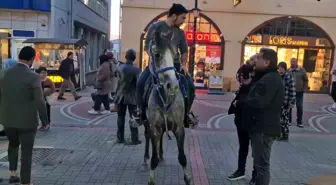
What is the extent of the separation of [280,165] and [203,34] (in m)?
14.2

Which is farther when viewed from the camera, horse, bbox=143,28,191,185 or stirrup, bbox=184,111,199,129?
stirrup, bbox=184,111,199,129

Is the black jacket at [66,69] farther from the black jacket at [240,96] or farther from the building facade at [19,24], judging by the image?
the black jacket at [240,96]

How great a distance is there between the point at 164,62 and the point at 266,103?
1421 mm

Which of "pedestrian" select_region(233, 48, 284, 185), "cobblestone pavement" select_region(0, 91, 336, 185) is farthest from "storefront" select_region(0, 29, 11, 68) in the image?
"pedestrian" select_region(233, 48, 284, 185)

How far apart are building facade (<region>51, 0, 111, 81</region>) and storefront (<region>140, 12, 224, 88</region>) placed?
19.3 ft

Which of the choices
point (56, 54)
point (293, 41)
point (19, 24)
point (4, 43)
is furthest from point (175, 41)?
point (4, 43)

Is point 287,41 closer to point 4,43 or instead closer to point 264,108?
point 4,43

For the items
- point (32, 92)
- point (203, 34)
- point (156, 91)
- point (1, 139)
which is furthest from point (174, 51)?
point (203, 34)

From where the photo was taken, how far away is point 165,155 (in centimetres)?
702

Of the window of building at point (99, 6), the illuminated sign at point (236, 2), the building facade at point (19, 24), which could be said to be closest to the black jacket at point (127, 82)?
the illuminated sign at point (236, 2)

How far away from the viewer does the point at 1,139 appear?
782cm

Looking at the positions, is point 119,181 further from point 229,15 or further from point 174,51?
point 229,15

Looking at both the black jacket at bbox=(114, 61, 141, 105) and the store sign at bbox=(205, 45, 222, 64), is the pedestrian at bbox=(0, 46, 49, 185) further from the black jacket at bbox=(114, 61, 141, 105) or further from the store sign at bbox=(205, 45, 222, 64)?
the store sign at bbox=(205, 45, 222, 64)

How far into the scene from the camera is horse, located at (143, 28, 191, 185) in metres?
4.63
